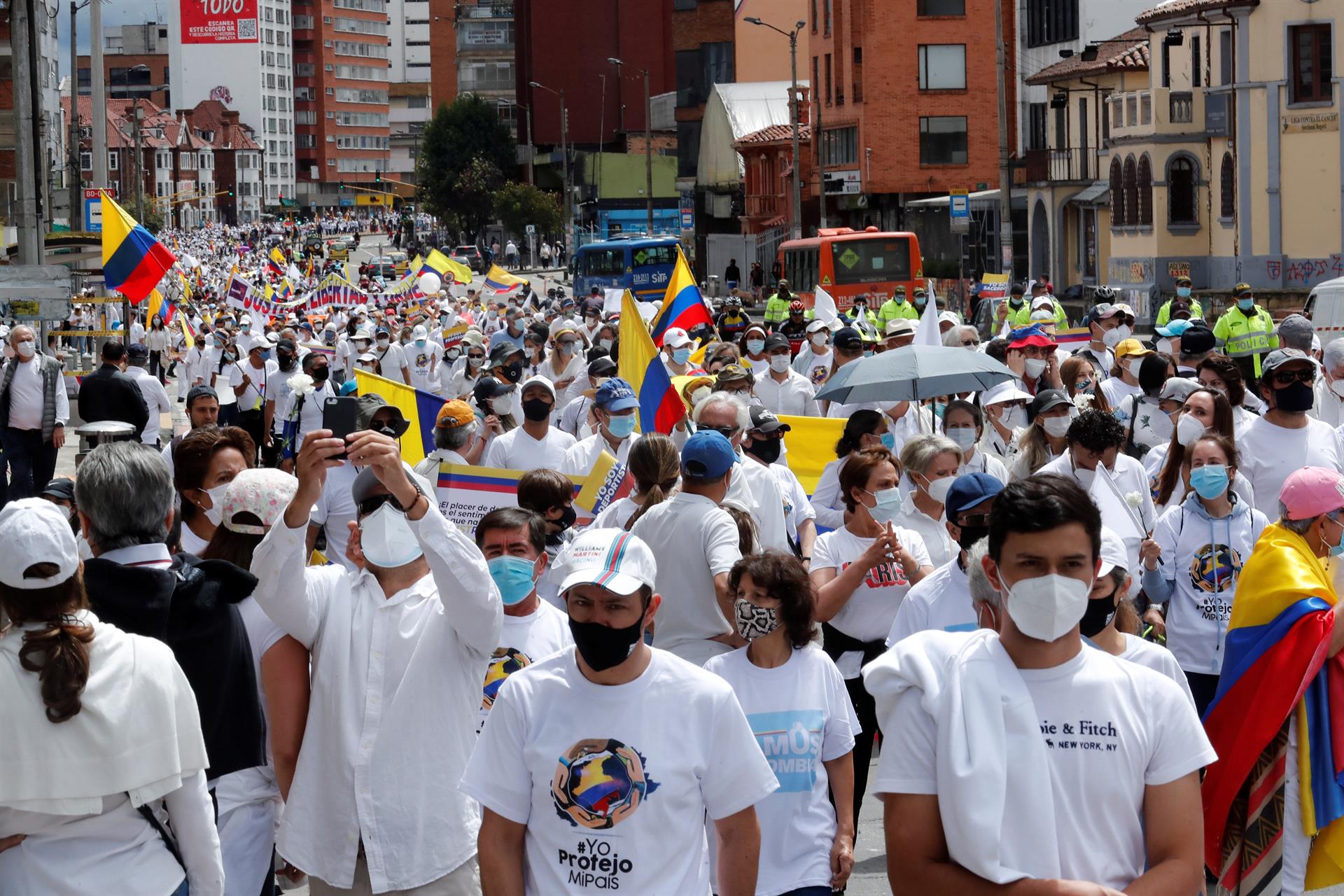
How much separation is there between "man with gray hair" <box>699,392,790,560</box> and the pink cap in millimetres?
2591

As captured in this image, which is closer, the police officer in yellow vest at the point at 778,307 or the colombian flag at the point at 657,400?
the colombian flag at the point at 657,400

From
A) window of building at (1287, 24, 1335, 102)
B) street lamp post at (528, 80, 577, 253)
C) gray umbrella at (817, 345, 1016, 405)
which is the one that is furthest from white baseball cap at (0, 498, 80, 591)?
street lamp post at (528, 80, 577, 253)

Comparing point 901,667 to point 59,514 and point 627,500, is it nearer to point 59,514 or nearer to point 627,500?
point 59,514

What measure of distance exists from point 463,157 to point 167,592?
10479cm

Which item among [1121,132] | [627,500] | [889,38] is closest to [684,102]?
[889,38]

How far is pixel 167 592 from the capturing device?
16.3 feet

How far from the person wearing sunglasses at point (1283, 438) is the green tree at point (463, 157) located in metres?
98.3

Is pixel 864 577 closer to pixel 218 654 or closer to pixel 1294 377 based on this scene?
pixel 218 654

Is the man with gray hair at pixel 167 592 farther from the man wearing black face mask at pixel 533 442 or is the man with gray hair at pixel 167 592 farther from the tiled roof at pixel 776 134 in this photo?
the tiled roof at pixel 776 134

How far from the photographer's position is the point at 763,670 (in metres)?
5.50

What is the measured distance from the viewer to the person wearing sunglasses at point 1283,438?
9.09 meters

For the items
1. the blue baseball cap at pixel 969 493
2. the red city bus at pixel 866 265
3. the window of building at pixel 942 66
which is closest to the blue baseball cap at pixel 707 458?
the blue baseball cap at pixel 969 493

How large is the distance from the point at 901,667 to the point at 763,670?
1892 mm

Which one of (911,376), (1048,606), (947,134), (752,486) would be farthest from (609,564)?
(947,134)
